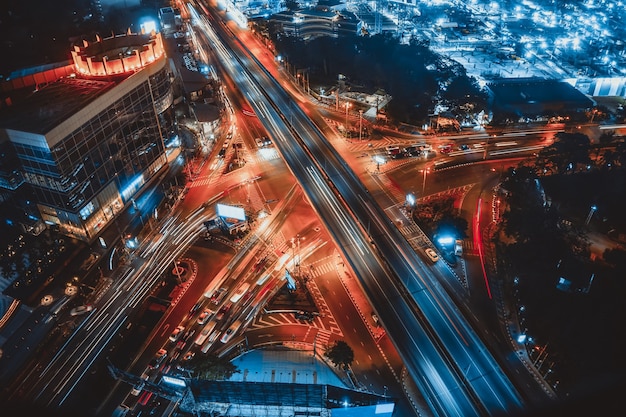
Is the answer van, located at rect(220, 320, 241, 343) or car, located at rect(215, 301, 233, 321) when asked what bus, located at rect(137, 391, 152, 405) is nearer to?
van, located at rect(220, 320, 241, 343)

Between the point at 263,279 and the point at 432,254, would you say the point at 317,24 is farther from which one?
the point at 263,279

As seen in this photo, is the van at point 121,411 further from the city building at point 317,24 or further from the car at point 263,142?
the city building at point 317,24

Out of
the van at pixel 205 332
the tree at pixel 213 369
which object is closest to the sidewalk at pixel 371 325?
the tree at pixel 213 369

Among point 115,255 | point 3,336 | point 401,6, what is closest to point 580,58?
point 401,6

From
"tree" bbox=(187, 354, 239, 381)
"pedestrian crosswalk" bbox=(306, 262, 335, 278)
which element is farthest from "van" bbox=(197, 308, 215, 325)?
"pedestrian crosswalk" bbox=(306, 262, 335, 278)

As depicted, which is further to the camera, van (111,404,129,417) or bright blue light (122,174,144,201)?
bright blue light (122,174,144,201)

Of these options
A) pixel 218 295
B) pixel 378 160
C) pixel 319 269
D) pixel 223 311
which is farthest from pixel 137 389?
pixel 378 160
